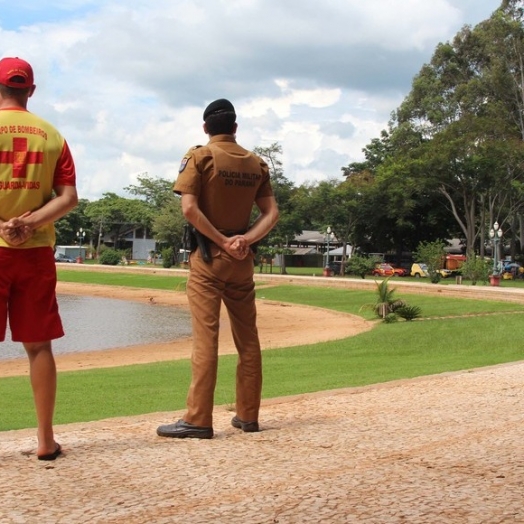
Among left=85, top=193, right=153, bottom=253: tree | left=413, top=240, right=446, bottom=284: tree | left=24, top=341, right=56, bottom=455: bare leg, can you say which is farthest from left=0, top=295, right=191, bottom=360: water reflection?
left=85, top=193, right=153, bottom=253: tree

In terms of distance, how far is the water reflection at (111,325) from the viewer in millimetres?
20448

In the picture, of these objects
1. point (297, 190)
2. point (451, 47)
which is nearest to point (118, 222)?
point (297, 190)

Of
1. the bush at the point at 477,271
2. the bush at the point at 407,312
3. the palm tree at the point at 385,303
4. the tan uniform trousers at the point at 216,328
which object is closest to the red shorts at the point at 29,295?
the tan uniform trousers at the point at 216,328

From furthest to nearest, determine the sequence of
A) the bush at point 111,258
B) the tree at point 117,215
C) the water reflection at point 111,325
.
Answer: the tree at point 117,215
the bush at point 111,258
the water reflection at point 111,325

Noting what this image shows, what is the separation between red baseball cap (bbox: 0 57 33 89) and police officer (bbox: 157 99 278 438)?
1134mm

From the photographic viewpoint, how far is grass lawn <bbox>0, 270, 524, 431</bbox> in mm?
8594

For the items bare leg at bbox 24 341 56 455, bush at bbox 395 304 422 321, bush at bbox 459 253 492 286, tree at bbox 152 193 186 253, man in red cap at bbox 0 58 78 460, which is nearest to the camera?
man in red cap at bbox 0 58 78 460

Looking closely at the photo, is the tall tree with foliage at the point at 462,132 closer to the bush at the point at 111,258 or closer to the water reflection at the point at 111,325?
the water reflection at the point at 111,325

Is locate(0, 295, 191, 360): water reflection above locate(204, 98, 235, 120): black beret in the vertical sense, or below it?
below

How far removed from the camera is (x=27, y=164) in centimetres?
450

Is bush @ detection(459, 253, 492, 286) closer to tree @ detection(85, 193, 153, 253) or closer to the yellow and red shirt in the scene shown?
the yellow and red shirt

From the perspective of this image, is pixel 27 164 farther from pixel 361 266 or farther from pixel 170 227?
pixel 170 227

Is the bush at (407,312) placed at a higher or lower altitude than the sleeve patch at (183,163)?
lower

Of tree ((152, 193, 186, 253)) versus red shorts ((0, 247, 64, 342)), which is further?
tree ((152, 193, 186, 253))
